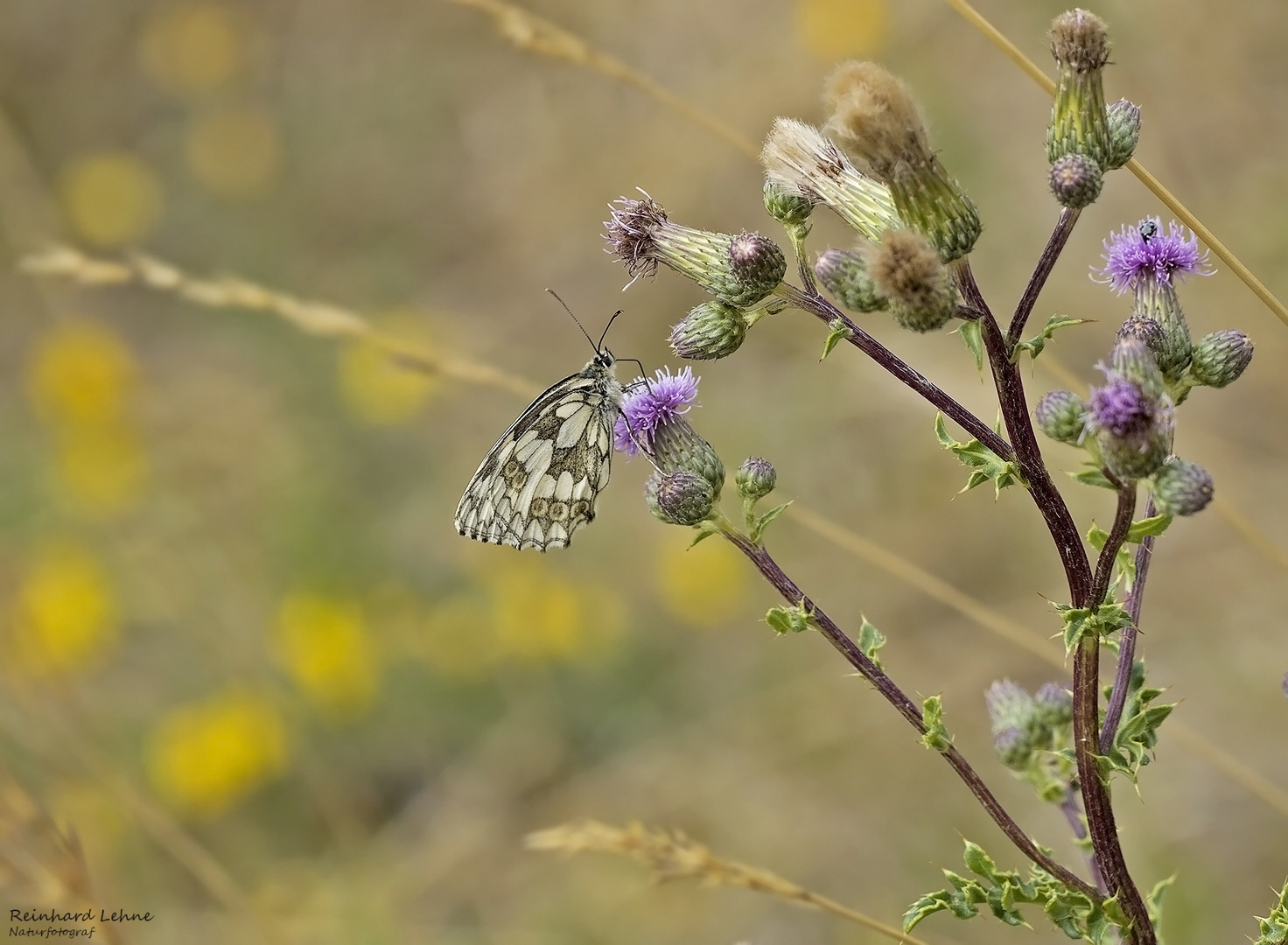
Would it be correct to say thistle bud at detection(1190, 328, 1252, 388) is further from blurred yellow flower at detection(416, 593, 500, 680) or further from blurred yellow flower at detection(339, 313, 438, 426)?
blurred yellow flower at detection(339, 313, 438, 426)

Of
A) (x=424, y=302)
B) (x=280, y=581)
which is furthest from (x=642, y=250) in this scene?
(x=424, y=302)

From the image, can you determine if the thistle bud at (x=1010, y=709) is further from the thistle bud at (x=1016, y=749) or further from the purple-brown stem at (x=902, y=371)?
the purple-brown stem at (x=902, y=371)

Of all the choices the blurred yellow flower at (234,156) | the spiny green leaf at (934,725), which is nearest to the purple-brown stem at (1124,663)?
the spiny green leaf at (934,725)

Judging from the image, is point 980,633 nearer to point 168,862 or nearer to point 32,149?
point 168,862

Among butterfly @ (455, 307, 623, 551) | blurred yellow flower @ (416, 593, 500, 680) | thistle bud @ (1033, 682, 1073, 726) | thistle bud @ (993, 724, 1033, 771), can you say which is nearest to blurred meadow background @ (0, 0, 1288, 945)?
blurred yellow flower @ (416, 593, 500, 680)

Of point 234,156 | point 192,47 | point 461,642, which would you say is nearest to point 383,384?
point 461,642
